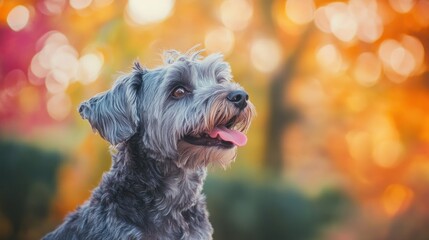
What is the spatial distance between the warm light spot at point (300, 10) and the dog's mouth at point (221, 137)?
296 centimetres

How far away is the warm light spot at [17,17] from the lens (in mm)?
5727

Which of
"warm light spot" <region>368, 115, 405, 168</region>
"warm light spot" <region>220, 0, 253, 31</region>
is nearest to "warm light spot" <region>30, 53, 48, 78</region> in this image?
"warm light spot" <region>220, 0, 253, 31</region>

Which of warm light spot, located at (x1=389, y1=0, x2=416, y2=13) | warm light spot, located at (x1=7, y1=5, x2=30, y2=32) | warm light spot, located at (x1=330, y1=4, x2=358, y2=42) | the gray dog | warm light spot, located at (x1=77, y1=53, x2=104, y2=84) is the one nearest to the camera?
the gray dog

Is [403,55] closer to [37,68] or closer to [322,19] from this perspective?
[322,19]

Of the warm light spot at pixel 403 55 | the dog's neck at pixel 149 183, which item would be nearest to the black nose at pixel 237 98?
the dog's neck at pixel 149 183

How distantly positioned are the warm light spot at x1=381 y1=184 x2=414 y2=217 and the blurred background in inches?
0.5

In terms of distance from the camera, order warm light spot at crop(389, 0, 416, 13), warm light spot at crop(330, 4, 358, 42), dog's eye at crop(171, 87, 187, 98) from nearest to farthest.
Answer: dog's eye at crop(171, 87, 187, 98)
warm light spot at crop(330, 4, 358, 42)
warm light spot at crop(389, 0, 416, 13)

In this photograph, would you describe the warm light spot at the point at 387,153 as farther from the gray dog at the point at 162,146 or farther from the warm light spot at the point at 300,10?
the gray dog at the point at 162,146

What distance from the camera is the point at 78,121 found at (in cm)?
562

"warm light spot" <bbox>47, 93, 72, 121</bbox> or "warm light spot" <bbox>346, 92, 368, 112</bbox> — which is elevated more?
"warm light spot" <bbox>346, 92, 368, 112</bbox>

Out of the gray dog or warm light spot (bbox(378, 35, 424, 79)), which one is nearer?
the gray dog

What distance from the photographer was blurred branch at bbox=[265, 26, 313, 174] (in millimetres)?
5926

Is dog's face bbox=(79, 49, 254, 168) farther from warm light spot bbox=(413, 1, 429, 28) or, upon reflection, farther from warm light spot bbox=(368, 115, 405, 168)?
warm light spot bbox=(413, 1, 429, 28)

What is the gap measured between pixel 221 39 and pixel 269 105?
80cm
